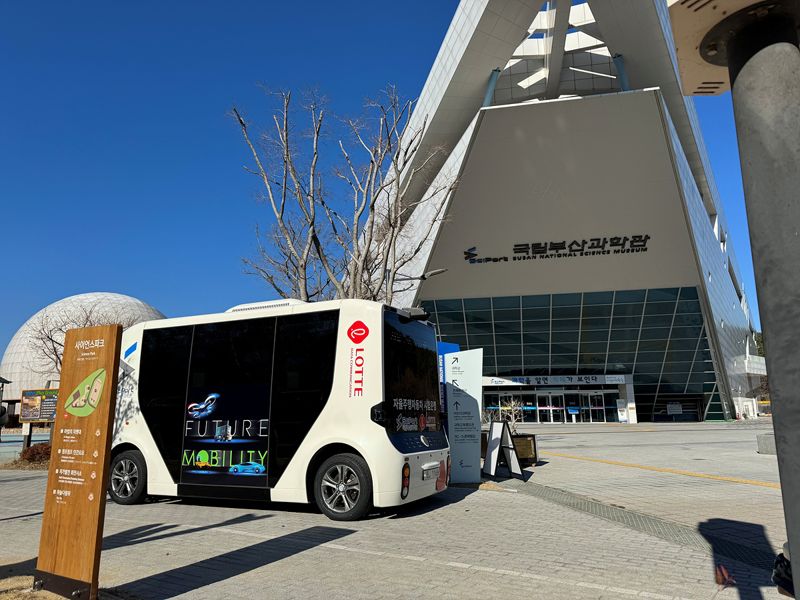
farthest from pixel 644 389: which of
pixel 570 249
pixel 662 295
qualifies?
pixel 570 249

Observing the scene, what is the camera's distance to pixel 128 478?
911 centimetres

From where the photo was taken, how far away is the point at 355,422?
25.0ft

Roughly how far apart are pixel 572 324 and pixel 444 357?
31.6 m

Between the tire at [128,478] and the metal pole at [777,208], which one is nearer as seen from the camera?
the metal pole at [777,208]

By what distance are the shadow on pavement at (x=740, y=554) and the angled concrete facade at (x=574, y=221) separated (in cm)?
2704

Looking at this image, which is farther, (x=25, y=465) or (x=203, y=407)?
(x=25, y=465)

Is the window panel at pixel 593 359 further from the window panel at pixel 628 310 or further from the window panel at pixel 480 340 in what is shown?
the window panel at pixel 480 340

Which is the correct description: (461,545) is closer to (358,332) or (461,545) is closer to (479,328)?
(358,332)

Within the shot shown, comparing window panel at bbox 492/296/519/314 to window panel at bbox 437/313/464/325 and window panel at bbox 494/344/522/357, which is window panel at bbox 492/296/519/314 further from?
window panel at bbox 494/344/522/357

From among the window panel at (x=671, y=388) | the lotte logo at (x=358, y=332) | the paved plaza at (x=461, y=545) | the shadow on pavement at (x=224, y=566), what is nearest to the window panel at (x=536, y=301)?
the window panel at (x=671, y=388)

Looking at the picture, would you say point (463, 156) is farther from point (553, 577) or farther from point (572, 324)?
point (553, 577)

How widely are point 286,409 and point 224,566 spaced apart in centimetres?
299

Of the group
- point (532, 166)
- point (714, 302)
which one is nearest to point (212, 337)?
point (532, 166)

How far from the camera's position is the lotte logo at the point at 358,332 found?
796cm
